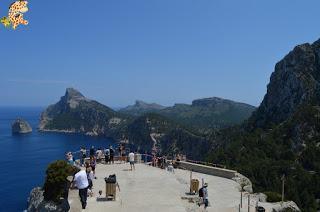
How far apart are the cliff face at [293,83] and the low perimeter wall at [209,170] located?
89.6 meters

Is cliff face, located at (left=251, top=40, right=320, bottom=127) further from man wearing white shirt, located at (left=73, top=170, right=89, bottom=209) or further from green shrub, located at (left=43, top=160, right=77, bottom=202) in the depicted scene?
man wearing white shirt, located at (left=73, top=170, right=89, bottom=209)

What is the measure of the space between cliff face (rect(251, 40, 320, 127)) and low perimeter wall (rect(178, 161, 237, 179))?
89632 mm

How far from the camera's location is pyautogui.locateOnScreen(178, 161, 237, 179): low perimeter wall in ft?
101

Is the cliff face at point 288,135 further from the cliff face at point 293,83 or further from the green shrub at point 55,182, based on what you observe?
the green shrub at point 55,182

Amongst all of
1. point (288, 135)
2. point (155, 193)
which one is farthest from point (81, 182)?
point (288, 135)

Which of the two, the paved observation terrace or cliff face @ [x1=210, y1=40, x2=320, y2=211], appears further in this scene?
cliff face @ [x1=210, y1=40, x2=320, y2=211]

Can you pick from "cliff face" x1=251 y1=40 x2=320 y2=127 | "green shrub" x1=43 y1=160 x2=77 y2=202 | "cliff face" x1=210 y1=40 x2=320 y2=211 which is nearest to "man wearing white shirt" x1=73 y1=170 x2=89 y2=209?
"green shrub" x1=43 y1=160 x2=77 y2=202

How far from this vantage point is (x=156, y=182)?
26.6m

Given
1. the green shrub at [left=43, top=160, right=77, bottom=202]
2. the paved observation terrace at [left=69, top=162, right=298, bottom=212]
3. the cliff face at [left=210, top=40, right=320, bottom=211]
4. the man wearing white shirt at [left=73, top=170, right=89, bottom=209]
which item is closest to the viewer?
the man wearing white shirt at [left=73, top=170, right=89, bottom=209]

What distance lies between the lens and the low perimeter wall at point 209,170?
30.7 meters

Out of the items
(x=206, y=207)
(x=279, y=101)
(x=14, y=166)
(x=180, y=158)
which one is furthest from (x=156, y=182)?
(x=14, y=166)

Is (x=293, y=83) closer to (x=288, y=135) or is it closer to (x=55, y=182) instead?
(x=288, y=135)

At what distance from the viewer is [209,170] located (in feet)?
106

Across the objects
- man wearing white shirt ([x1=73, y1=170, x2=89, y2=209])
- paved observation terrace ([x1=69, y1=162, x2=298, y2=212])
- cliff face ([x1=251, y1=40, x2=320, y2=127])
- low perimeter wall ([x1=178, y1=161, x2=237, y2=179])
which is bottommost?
paved observation terrace ([x1=69, y1=162, x2=298, y2=212])
